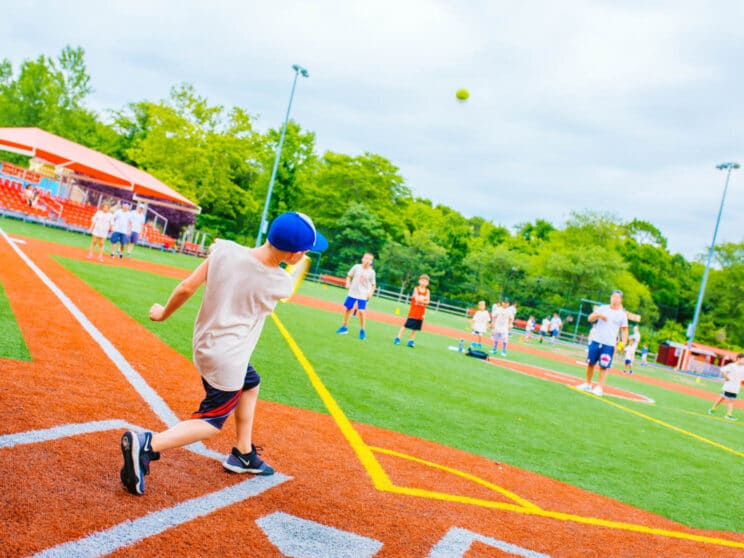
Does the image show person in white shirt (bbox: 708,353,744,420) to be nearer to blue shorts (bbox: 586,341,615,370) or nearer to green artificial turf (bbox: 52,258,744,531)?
green artificial turf (bbox: 52,258,744,531)

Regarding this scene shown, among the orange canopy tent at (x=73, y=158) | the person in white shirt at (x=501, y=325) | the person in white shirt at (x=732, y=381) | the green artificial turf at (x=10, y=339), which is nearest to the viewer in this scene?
the green artificial turf at (x=10, y=339)

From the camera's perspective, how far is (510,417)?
782cm

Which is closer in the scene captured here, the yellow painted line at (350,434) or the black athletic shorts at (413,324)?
the yellow painted line at (350,434)

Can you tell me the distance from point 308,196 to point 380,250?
10.6 m

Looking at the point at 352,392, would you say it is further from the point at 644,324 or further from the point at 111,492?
the point at 644,324

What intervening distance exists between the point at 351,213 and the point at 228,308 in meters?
54.6

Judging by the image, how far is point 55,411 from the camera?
161 inches

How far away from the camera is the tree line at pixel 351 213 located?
155 feet

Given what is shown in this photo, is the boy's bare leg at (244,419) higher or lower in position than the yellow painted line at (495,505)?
higher

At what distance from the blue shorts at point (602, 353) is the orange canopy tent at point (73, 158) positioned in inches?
891

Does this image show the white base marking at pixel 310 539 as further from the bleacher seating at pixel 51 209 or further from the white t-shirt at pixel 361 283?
the bleacher seating at pixel 51 209

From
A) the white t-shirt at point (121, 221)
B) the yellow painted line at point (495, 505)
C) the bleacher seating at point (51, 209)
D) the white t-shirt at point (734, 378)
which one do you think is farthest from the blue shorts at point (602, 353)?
the bleacher seating at point (51, 209)

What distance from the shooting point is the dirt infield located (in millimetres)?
2793

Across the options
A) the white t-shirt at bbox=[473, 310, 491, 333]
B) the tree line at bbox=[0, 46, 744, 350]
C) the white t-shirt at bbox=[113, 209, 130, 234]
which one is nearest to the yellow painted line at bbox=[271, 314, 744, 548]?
the white t-shirt at bbox=[473, 310, 491, 333]
